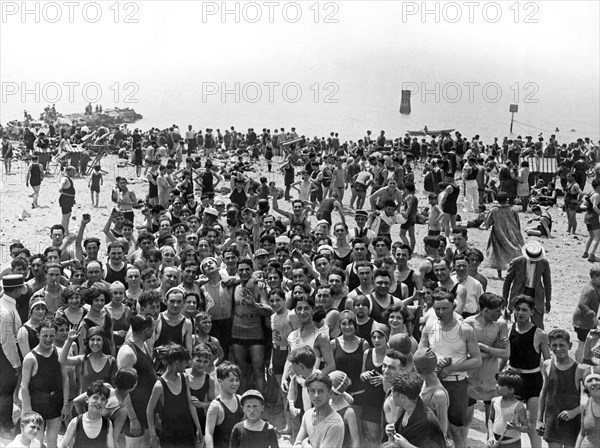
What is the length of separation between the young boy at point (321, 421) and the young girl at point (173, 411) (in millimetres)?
979

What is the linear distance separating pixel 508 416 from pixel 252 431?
207 centimetres

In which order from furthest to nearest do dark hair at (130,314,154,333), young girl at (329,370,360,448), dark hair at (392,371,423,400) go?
dark hair at (130,314,154,333)
young girl at (329,370,360,448)
dark hair at (392,371,423,400)

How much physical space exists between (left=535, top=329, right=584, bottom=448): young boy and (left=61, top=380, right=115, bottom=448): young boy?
3505mm

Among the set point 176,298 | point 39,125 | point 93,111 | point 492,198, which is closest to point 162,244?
point 176,298

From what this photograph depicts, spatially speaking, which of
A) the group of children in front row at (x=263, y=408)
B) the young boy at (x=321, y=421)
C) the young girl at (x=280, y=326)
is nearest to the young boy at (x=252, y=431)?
the group of children in front row at (x=263, y=408)

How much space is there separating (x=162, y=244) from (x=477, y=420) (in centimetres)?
469

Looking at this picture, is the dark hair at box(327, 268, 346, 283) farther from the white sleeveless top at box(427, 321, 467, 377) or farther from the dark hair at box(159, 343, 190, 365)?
the dark hair at box(159, 343, 190, 365)

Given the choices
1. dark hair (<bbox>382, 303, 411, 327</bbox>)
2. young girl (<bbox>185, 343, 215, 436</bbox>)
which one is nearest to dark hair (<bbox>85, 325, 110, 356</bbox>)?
young girl (<bbox>185, 343, 215, 436</bbox>)

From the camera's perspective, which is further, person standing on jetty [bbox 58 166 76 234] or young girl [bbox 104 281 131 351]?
person standing on jetty [bbox 58 166 76 234]

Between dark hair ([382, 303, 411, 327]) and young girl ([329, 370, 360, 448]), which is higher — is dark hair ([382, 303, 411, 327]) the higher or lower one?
the higher one

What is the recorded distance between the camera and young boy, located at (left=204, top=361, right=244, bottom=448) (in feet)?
16.4

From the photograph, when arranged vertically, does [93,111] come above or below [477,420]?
above

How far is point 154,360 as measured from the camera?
19.5 feet

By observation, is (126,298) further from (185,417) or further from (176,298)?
(185,417)
